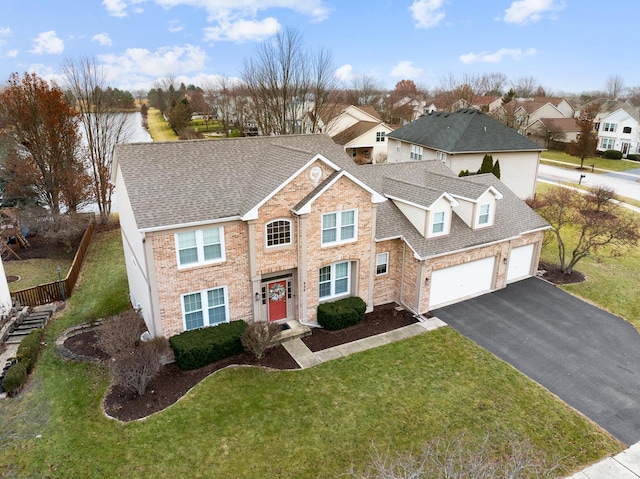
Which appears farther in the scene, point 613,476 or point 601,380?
point 601,380

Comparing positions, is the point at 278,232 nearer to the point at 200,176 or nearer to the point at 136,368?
the point at 200,176

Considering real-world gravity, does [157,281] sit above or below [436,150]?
below

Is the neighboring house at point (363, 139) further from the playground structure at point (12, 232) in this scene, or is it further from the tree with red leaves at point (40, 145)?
the playground structure at point (12, 232)

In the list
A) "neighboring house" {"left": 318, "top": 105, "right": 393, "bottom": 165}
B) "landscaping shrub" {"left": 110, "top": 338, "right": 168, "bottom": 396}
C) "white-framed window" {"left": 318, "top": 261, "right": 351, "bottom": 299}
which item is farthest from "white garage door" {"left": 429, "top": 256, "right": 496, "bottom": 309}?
"neighboring house" {"left": 318, "top": 105, "right": 393, "bottom": 165}

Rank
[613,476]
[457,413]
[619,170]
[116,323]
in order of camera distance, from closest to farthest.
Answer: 1. [613,476]
2. [457,413]
3. [116,323]
4. [619,170]

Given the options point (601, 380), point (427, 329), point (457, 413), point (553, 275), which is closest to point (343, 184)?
point (427, 329)

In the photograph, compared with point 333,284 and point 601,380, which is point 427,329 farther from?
point 601,380

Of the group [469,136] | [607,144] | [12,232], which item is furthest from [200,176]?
[607,144]
